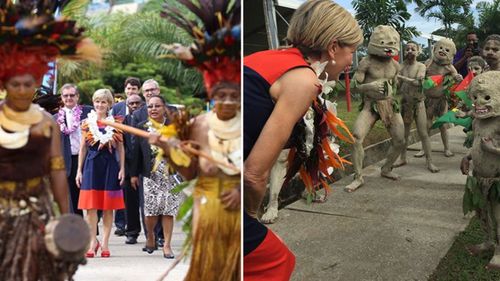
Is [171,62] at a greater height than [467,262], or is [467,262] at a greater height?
[171,62]

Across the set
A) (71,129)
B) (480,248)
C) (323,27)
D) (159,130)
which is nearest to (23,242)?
(71,129)

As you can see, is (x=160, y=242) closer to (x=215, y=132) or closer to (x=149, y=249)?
(x=149, y=249)

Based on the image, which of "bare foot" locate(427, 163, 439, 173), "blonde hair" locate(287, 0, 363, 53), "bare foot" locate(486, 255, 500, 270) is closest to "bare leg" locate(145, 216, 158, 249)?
"blonde hair" locate(287, 0, 363, 53)

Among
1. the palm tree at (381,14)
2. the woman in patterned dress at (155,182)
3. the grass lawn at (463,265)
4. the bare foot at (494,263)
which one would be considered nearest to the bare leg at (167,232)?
the woman in patterned dress at (155,182)

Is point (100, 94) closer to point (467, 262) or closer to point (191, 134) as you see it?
point (191, 134)

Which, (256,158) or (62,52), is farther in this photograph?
(256,158)

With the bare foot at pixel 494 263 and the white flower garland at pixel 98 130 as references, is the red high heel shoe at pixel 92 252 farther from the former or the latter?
the bare foot at pixel 494 263

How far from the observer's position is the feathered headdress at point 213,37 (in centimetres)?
130

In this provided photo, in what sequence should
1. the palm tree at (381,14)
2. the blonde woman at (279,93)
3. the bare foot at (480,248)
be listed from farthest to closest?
the palm tree at (381,14) < the bare foot at (480,248) < the blonde woman at (279,93)

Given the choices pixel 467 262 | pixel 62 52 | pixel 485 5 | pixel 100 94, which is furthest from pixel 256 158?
pixel 485 5

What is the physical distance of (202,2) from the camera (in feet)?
4.28

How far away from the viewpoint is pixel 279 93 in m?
1.71

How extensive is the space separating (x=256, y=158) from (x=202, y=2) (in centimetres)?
51

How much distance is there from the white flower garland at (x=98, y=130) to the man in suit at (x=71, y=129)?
0.02 m
